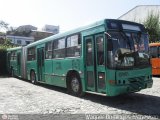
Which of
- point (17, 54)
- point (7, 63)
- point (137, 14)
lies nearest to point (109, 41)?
point (17, 54)

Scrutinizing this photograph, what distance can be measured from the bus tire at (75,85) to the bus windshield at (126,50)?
238cm

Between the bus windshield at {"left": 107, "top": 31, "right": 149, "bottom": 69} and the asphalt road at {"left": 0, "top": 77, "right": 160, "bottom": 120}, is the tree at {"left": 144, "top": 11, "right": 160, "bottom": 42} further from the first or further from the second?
the bus windshield at {"left": 107, "top": 31, "right": 149, "bottom": 69}

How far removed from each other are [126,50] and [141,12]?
3653 centimetres

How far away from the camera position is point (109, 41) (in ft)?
30.0

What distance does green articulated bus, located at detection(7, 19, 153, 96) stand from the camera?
9.17 metres

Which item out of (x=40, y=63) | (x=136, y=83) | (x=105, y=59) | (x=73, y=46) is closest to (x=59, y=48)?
(x=73, y=46)

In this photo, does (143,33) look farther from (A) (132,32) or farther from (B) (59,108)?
(B) (59,108)

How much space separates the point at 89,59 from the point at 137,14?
36.5 m

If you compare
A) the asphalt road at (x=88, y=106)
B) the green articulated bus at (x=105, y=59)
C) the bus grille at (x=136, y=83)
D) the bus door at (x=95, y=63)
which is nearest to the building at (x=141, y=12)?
the green articulated bus at (x=105, y=59)

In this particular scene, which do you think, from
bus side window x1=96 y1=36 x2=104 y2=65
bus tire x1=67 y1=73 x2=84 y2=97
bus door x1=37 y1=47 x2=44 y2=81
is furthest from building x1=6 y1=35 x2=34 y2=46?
bus side window x1=96 y1=36 x2=104 y2=65

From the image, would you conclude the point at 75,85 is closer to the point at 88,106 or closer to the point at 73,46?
the point at 73,46

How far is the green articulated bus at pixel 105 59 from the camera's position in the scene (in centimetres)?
917

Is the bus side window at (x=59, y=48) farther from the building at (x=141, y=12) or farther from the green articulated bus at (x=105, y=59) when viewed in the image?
the building at (x=141, y=12)

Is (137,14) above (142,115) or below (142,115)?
above
